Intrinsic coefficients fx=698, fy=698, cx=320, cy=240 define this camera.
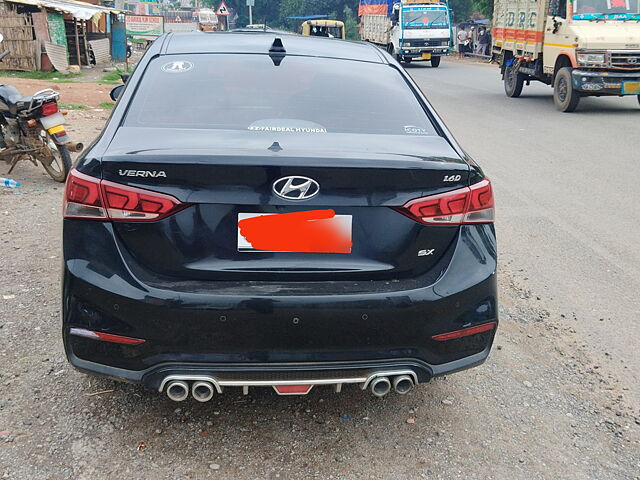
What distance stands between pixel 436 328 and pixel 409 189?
0.55 m

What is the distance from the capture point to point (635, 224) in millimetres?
6340

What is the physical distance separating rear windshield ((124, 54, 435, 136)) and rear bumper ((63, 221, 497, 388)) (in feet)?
2.41

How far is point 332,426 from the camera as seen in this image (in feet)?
10.1

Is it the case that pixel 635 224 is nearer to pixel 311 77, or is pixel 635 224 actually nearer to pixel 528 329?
pixel 528 329

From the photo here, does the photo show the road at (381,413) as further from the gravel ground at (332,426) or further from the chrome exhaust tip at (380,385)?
the chrome exhaust tip at (380,385)

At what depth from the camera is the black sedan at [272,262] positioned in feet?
8.39

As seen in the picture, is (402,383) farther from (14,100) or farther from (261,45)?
(14,100)

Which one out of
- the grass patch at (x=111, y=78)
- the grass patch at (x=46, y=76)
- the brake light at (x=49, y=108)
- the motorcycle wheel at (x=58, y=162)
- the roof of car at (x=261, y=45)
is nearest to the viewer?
the roof of car at (x=261, y=45)

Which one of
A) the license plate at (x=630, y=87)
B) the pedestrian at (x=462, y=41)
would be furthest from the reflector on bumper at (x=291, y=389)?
the pedestrian at (x=462, y=41)

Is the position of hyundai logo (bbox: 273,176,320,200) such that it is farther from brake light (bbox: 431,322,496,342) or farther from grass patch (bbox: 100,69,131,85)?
grass patch (bbox: 100,69,131,85)

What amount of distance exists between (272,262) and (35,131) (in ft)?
18.9

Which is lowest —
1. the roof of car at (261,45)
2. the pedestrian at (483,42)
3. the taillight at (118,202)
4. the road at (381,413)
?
the road at (381,413)

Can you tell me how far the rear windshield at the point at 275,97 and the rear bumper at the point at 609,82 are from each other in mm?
11024

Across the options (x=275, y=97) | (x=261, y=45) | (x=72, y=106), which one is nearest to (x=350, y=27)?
(x=72, y=106)
